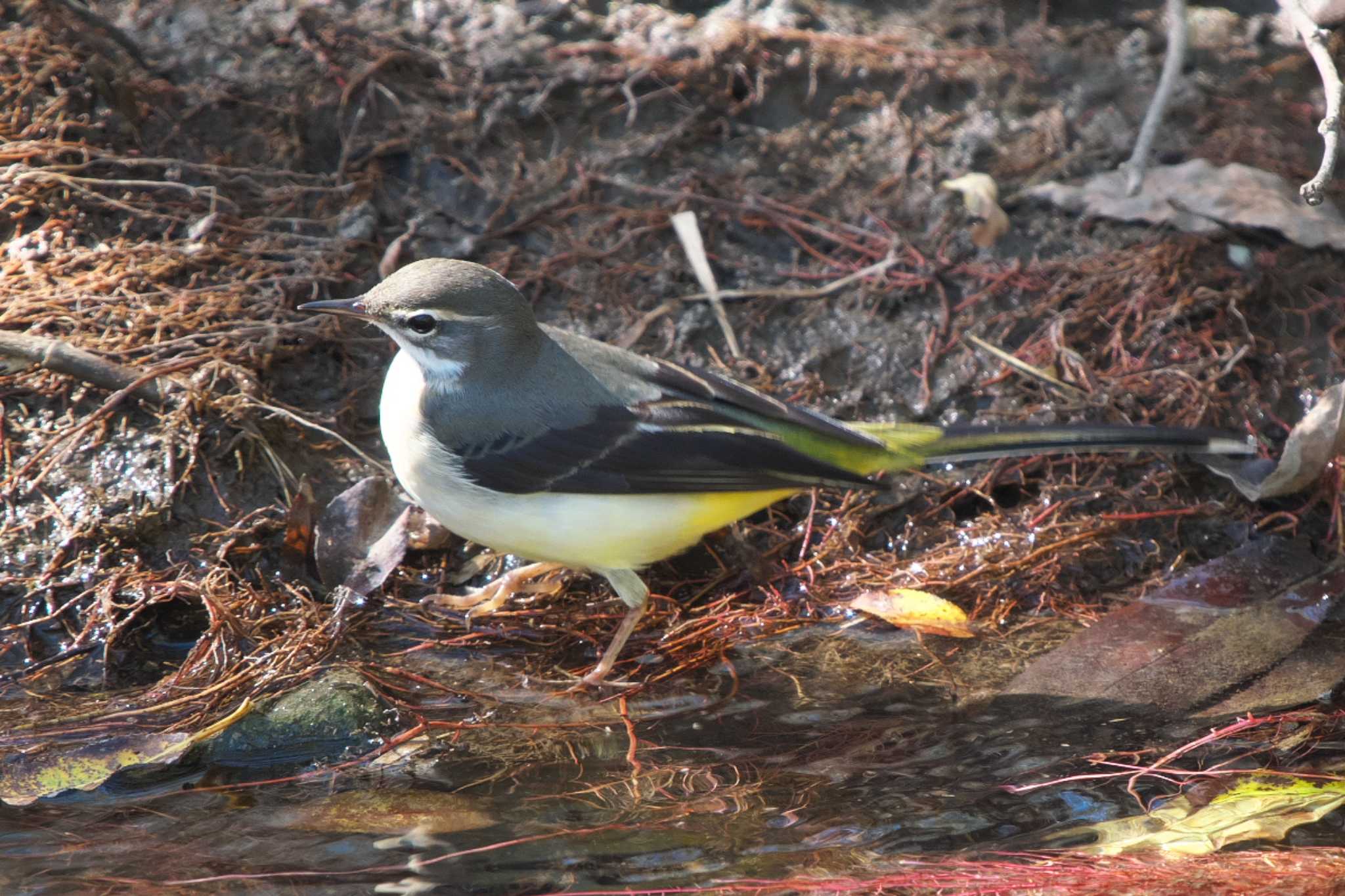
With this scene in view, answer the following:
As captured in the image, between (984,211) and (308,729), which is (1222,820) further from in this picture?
(984,211)

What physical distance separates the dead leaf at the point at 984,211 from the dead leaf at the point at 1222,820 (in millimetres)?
3726

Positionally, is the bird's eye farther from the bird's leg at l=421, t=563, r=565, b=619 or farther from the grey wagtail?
the bird's leg at l=421, t=563, r=565, b=619

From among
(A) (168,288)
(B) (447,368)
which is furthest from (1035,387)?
(A) (168,288)

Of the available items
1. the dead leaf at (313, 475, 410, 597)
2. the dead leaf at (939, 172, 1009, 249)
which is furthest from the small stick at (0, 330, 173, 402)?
the dead leaf at (939, 172, 1009, 249)

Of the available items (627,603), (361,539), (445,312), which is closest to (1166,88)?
(627,603)

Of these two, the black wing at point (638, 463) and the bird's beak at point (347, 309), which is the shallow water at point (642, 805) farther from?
the bird's beak at point (347, 309)

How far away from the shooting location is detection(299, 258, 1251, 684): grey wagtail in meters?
5.30

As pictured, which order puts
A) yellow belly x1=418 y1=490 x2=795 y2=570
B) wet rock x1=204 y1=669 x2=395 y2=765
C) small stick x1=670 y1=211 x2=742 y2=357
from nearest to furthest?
wet rock x1=204 y1=669 x2=395 y2=765
yellow belly x1=418 y1=490 x2=795 y2=570
small stick x1=670 y1=211 x2=742 y2=357

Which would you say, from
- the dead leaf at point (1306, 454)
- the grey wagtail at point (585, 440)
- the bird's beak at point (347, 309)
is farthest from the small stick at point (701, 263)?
the dead leaf at point (1306, 454)

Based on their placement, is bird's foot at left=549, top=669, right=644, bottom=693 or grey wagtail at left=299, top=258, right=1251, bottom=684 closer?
grey wagtail at left=299, top=258, right=1251, bottom=684

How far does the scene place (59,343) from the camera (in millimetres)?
5977

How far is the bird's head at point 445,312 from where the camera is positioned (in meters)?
5.32

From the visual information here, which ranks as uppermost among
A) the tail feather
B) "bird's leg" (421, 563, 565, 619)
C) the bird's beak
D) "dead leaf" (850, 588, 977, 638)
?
the bird's beak

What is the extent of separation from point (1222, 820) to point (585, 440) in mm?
2753
